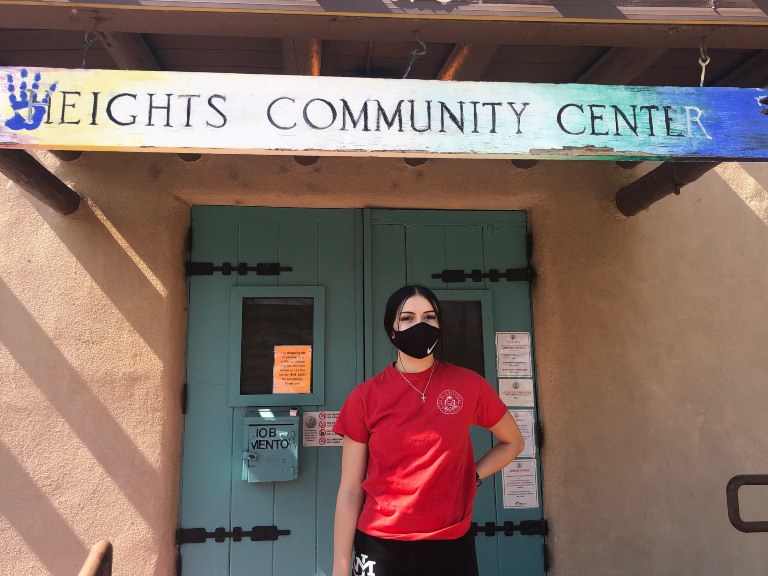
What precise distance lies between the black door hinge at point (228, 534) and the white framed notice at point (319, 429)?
0.52 m

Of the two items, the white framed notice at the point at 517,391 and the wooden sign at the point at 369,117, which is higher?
the wooden sign at the point at 369,117

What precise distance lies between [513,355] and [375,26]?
2167mm

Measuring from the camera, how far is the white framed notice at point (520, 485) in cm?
349

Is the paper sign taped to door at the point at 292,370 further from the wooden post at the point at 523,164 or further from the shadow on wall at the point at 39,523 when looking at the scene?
the wooden post at the point at 523,164

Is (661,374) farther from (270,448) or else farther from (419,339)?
(270,448)

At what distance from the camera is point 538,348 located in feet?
11.9

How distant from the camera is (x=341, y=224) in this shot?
3676 mm

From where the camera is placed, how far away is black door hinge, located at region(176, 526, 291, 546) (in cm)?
328

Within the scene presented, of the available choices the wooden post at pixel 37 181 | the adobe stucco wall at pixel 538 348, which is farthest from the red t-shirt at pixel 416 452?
the wooden post at pixel 37 181

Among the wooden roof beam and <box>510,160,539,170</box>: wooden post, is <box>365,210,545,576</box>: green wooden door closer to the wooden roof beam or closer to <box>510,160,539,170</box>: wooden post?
<box>510,160,539,170</box>: wooden post

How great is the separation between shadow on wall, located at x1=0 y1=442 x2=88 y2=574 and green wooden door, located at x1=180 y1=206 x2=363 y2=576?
1.92 ft

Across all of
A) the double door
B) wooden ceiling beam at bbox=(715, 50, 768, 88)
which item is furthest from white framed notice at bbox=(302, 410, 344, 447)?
wooden ceiling beam at bbox=(715, 50, 768, 88)

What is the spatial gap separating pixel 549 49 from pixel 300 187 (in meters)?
1.64

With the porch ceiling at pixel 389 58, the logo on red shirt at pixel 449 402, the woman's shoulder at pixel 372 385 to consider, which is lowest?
the logo on red shirt at pixel 449 402
